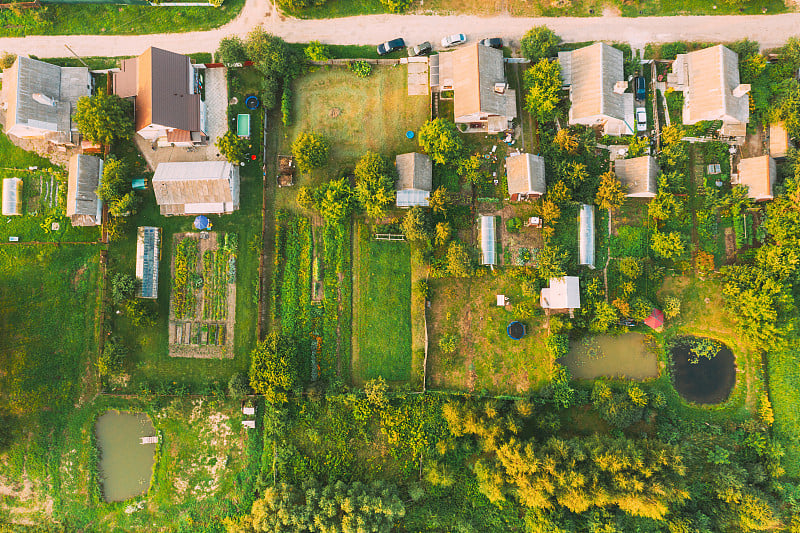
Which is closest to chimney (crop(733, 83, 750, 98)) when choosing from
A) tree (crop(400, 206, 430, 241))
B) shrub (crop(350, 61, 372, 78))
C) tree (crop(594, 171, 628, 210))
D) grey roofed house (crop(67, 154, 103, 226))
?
tree (crop(594, 171, 628, 210))

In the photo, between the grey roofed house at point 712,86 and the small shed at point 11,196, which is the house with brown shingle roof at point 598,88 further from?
the small shed at point 11,196

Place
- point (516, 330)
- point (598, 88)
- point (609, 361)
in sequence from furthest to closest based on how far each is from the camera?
point (609, 361) → point (516, 330) → point (598, 88)

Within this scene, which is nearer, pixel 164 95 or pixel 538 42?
pixel 164 95

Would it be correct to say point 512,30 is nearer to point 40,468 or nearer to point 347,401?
point 347,401

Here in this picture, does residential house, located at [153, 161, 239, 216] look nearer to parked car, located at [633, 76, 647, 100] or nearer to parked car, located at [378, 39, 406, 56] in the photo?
parked car, located at [378, 39, 406, 56]

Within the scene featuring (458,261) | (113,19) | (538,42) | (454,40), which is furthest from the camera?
(113,19)

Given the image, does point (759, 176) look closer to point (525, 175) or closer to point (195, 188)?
point (525, 175)

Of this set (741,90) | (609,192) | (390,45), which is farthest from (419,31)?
(741,90)
